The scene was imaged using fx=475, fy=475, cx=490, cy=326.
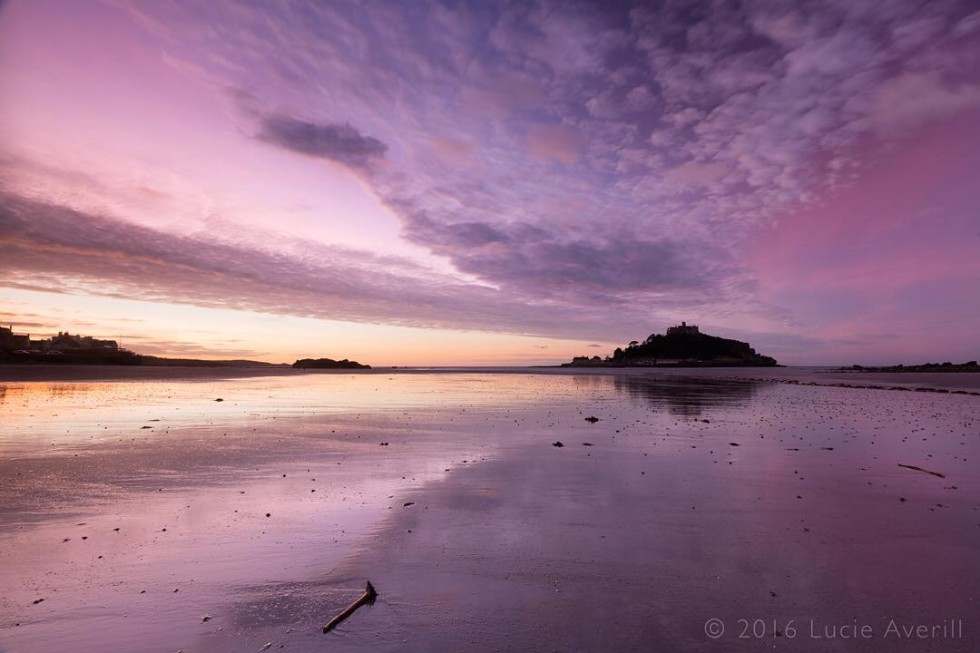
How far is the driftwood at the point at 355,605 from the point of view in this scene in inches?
211

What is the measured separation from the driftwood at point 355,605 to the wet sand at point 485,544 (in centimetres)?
13

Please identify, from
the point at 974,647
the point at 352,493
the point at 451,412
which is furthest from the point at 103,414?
the point at 974,647

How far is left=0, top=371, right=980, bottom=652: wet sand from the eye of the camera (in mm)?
5410

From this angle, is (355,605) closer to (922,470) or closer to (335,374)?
(922,470)

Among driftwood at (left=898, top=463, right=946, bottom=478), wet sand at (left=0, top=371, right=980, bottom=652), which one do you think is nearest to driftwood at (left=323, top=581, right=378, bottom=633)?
wet sand at (left=0, top=371, right=980, bottom=652)

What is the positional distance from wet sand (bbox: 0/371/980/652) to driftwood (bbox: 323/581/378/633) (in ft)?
0.43

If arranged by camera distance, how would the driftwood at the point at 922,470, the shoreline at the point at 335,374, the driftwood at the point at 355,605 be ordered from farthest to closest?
the shoreline at the point at 335,374, the driftwood at the point at 922,470, the driftwood at the point at 355,605

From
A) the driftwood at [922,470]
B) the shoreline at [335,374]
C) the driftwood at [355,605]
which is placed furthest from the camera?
the shoreline at [335,374]

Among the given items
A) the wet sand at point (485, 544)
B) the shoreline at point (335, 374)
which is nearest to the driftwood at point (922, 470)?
the wet sand at point (485, 544)

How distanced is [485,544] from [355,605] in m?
2.70

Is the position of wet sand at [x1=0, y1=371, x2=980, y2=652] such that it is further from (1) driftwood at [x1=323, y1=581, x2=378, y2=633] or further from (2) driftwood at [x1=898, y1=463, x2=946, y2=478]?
(2) driftwood at [x1=898, y1=463, x2=946, y2=478]

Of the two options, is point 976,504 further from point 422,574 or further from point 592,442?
point 422,574

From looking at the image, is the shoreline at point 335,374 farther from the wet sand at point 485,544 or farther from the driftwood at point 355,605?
the driftwood at point 355,605

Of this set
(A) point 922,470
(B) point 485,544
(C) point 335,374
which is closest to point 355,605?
(B) point 485,544
